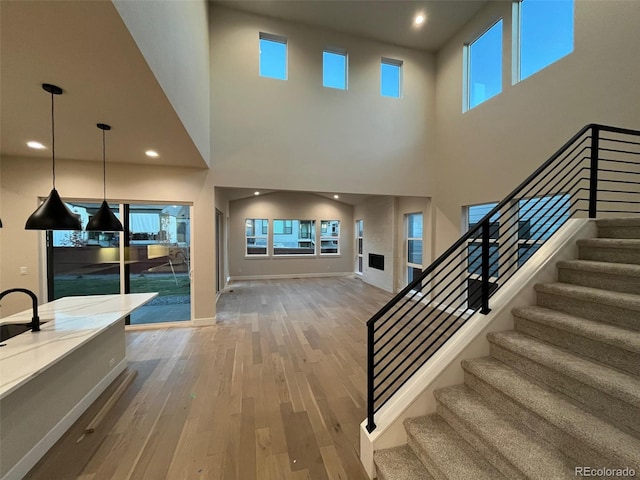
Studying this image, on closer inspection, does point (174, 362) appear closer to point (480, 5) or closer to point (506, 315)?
point (506, 315)

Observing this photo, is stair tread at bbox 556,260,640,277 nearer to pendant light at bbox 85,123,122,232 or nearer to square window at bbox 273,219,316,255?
pendant light at bbox 85,123,122,232

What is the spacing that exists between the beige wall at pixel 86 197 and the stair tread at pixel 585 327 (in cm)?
444

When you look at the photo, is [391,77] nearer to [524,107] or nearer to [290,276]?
[524,107]

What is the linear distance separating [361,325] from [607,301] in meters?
3.38

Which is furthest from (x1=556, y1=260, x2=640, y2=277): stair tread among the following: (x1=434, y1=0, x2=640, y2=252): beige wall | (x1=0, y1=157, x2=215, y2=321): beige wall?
(x1=0, y1=157, x2=215, y2=321): beige wall

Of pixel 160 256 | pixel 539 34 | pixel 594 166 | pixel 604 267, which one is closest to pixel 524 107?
pixel 539 34

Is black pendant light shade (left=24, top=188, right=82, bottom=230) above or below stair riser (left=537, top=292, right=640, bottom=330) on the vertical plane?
above

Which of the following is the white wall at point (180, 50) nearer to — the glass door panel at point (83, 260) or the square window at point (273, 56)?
the square window at point (273, 56)

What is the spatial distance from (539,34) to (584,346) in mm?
4617

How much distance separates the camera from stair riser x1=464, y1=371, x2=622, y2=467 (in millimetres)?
1155

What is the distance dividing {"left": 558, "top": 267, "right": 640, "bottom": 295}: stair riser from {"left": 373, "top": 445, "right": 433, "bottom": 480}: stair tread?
1.80m

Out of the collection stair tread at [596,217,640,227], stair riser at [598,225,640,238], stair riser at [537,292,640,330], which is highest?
stair tread at [596,217,640,227]

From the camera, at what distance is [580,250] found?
228 centimetres

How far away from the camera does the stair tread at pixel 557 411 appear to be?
→ 1103mm
